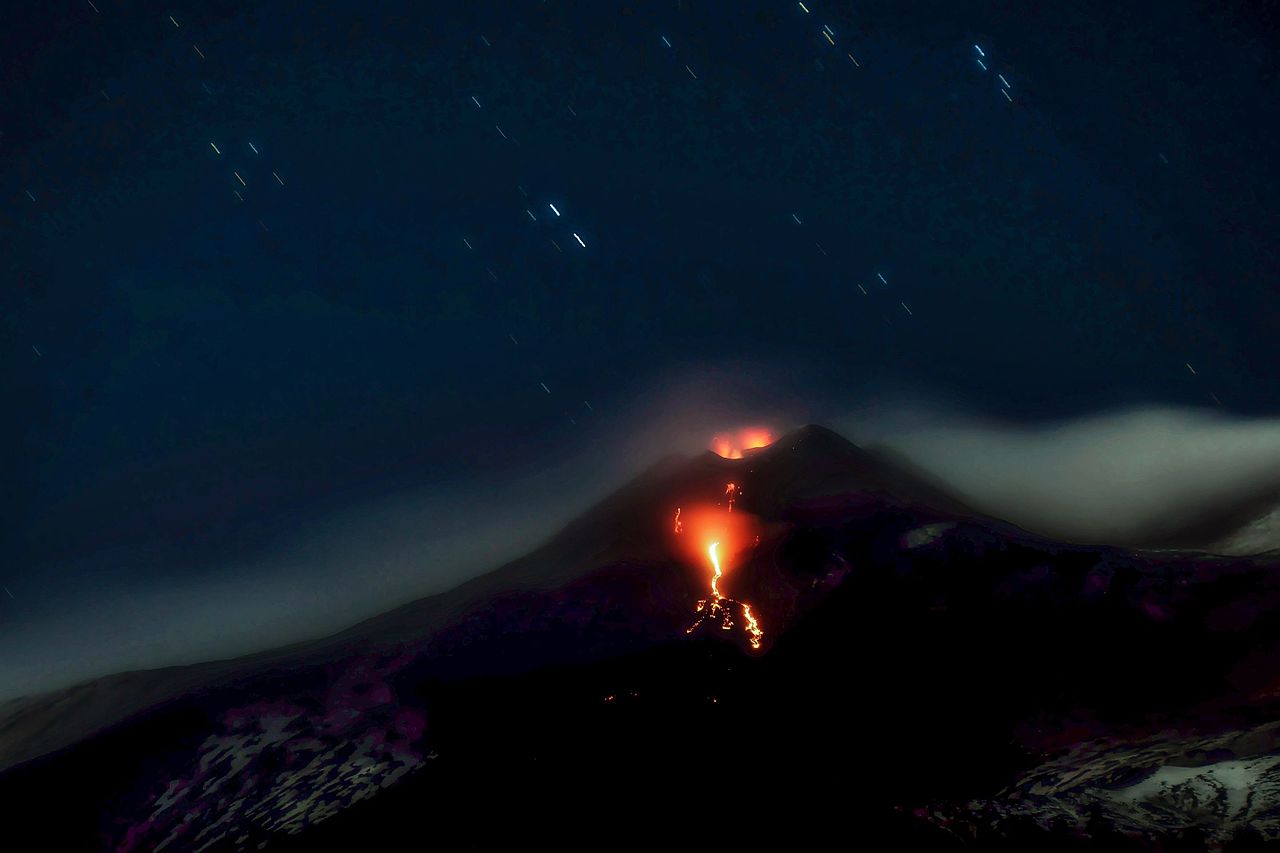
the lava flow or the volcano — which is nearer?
the volcano

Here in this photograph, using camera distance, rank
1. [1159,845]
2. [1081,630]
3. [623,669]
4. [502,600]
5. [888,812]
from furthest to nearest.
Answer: [502,600], [623,669], [1081,630], [888,812], [1159,845]

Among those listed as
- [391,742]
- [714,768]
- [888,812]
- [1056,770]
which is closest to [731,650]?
[714,768]

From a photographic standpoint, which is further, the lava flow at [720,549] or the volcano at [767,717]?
the lava flow at [720,549]

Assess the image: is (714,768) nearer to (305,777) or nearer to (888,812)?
(888,812)

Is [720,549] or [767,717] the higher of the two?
[720,549]
